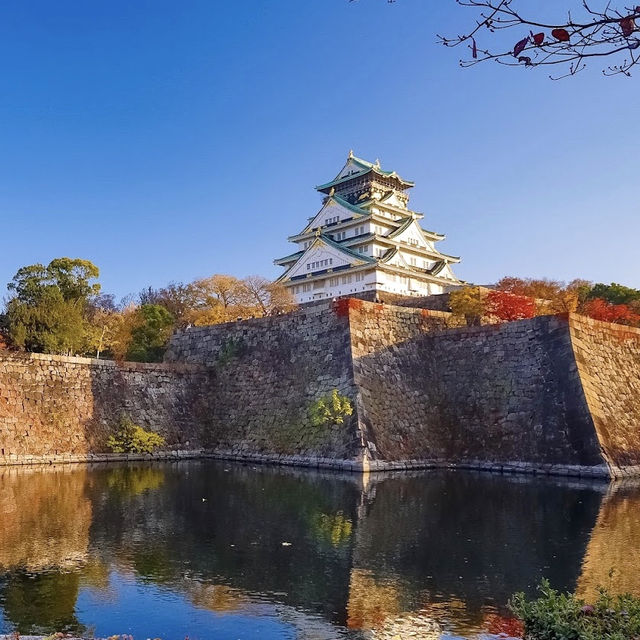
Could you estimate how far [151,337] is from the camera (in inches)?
1032

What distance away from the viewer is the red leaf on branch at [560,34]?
3152 millimetres

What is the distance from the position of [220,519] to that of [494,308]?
16164 millimetres

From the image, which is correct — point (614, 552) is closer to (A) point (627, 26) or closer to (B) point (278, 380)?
(A) point (627, 26)

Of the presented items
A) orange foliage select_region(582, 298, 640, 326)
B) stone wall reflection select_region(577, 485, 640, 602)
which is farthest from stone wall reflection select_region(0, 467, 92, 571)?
orange foliage select_region(582, 298, 640, 326)

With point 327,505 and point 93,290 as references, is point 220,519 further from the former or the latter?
point 93,290

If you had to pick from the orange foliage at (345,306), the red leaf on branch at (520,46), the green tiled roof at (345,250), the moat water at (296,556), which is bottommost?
the moat water at (296,556)

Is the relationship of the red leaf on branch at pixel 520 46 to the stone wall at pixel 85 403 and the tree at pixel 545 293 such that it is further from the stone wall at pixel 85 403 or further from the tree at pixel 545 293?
the tree at pixel 545 293

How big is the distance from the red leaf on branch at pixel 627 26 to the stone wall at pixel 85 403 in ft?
57.7

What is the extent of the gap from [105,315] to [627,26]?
31217 millimetres

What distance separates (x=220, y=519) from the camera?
10.0 meters

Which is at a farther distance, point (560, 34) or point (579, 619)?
point (579, 619)

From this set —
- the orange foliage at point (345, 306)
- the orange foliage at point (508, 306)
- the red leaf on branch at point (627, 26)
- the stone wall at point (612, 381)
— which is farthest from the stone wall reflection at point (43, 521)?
the orange foliage at point (508, 306)

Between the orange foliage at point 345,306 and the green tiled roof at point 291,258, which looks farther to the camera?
the green tiled roof at point 291,258

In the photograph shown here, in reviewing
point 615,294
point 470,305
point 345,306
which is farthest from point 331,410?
point 615,294
